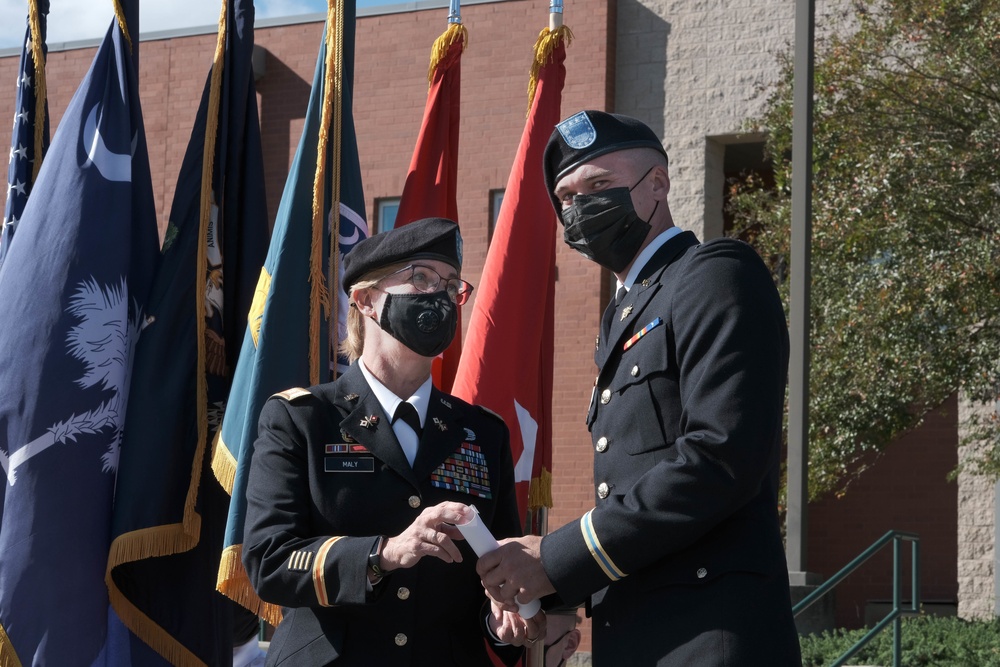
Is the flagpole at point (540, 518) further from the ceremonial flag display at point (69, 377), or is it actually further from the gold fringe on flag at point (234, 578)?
the ceremonial flag display at point (69, 377)

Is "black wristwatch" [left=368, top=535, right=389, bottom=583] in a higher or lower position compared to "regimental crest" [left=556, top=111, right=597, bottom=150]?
lower

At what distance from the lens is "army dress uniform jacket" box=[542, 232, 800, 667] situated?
Result: 2574mm

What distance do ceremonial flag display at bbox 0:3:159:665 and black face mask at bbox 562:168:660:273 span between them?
246 centimetres

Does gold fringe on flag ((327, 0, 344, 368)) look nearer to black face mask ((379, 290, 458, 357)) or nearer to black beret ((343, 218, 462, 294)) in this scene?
black beret ((343, 218, 462, 294))

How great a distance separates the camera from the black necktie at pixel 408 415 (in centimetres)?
347

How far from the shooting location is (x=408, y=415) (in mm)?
3494

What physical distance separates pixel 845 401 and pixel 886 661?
2.46m

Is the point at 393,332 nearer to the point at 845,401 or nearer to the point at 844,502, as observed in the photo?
the point at 845,401

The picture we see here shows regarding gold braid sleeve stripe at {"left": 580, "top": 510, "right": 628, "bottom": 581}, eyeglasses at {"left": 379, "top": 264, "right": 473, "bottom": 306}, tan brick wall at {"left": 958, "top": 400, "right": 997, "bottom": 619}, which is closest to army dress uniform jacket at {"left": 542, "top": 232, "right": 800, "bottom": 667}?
gold braid sleeve stripe at {"left": 580, "top": 510, "right": 628, "bottom": 581}

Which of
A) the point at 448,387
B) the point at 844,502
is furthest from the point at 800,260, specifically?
the point at 844,502

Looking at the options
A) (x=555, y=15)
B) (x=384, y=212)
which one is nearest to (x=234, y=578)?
(x=555, y=15)

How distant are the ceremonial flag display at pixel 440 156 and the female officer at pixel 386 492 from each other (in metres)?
2.01

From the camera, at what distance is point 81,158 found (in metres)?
5.10

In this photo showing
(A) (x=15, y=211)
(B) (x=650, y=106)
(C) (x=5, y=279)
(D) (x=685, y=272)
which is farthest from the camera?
(B) (x=650, y=106)
